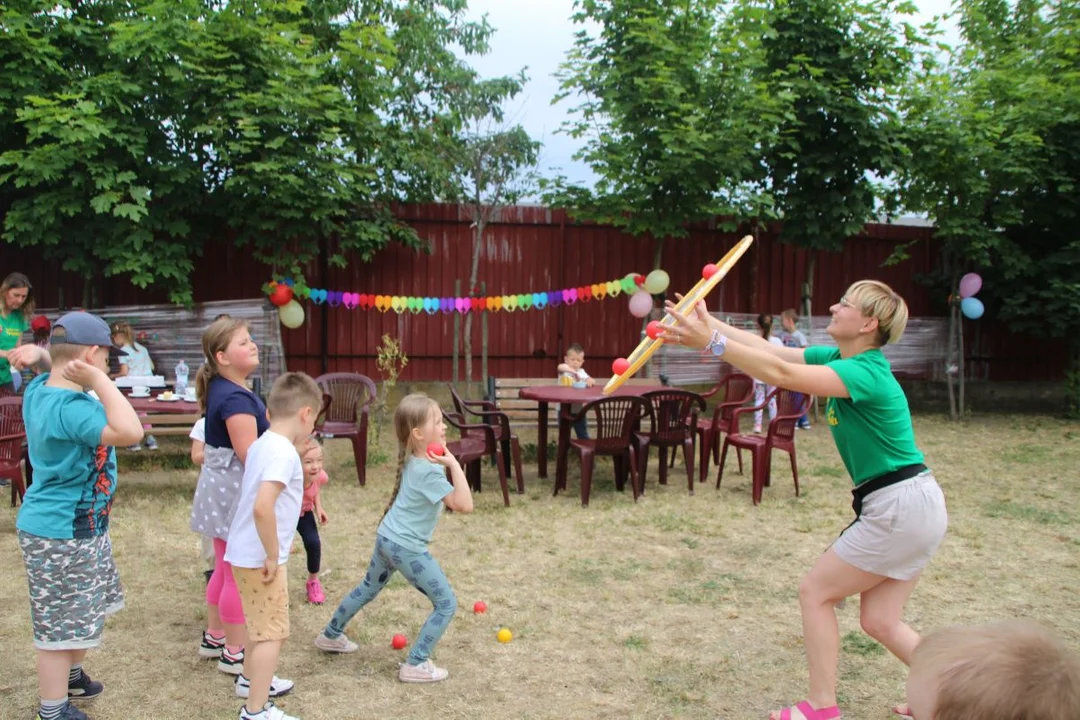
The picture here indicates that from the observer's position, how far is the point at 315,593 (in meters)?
4.40

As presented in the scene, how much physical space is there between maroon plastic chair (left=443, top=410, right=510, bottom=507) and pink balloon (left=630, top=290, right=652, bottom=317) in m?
3.26

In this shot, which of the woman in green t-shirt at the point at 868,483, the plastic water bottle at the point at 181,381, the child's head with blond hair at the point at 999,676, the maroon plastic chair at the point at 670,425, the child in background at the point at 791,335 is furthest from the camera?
the child in background at the point at 791,335

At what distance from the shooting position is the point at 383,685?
135 inches

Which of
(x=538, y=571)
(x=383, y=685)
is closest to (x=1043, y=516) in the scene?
(x=538, y=571)

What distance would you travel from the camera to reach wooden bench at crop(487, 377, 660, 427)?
27.4 feet

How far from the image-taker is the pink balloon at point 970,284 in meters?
11.9

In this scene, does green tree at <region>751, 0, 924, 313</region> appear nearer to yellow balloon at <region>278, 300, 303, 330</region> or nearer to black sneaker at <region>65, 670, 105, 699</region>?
yellow balloon at <region>278, 300, 303, 330</region>

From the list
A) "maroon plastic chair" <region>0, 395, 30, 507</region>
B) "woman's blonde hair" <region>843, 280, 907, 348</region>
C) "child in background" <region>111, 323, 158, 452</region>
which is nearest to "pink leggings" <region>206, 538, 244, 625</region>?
"woman's blonde hair" <region>843, 280, 907, 348</region>

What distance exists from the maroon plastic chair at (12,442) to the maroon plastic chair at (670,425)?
4.61 m

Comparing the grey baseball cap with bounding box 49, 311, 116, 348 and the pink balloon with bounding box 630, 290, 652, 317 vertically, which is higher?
the pink balloon with bounding box 630, 290, 652, 317

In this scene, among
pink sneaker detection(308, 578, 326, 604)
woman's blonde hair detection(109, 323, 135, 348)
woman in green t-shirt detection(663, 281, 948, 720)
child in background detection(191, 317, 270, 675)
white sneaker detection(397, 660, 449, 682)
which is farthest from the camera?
woman's blonde hair detection(109, 323, 135, 348)

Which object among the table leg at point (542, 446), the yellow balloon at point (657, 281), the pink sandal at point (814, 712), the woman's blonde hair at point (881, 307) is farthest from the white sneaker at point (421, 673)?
the yellow balloon at point (657, 281)

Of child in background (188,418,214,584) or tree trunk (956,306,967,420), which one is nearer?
child in background (188,418,214,584)

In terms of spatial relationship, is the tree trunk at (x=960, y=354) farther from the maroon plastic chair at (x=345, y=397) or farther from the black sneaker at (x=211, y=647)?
the black sneaker at (x=211, y=647)
